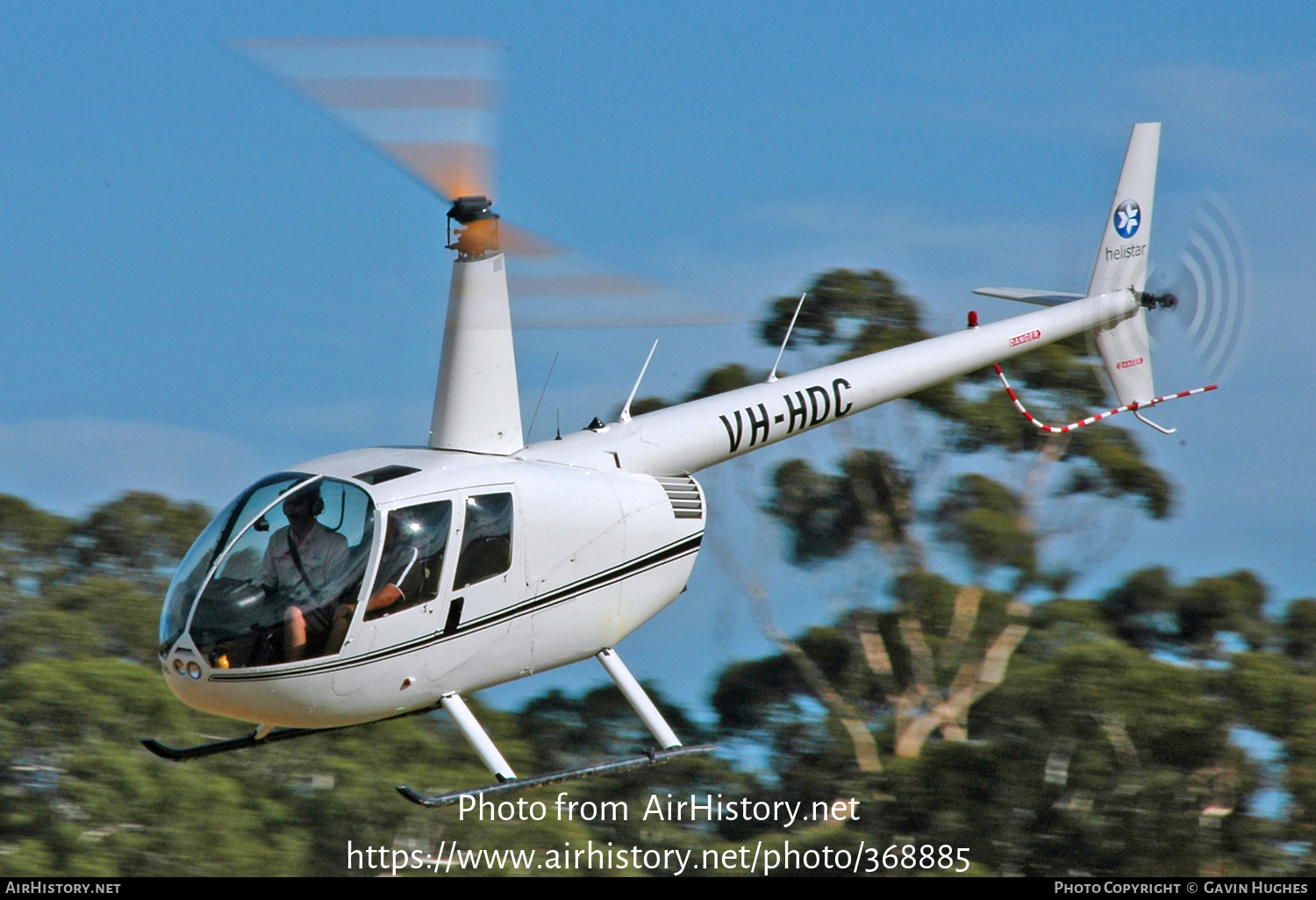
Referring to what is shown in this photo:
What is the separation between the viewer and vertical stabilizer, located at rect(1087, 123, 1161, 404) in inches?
600

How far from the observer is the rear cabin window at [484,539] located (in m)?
9.53

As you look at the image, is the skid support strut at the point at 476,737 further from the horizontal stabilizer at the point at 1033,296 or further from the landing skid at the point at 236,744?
the horizontal stabilizer at the point at 1033,296

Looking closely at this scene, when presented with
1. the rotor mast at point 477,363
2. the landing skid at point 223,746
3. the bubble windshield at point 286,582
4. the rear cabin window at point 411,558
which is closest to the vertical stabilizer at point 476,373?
the rotor mast at point 477,363

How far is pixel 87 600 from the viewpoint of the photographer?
25.8m

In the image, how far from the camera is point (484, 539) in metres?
9.62

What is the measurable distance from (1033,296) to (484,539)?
7.42m

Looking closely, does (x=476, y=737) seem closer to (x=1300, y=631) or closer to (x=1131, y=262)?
(x=1131, y=262)

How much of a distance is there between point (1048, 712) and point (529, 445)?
14.7m

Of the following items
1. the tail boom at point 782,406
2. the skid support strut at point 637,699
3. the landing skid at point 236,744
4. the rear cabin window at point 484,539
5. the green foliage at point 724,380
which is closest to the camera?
the rear cabin window at point 484,539

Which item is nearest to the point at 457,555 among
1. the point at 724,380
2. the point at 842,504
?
the point at 724,380

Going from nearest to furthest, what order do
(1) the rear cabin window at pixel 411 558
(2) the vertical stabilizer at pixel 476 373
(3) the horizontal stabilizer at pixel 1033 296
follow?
(1) the rear cabin window at pixel 411 558
(2) the vertical stabilizer at pixel 476 373
(3) the horizontal stabilizer at pixel 1033 296

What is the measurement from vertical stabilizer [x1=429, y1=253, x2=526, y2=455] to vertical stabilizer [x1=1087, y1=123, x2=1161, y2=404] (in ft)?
24.0

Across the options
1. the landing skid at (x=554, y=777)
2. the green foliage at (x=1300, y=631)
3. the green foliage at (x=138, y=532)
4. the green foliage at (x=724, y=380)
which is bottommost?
the landing skid at (x=554, y=777)

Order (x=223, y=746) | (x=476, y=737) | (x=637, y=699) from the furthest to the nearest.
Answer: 1. (x=637, y=699)
2. (x=223, y=746)
3. (x=476, y=737)
